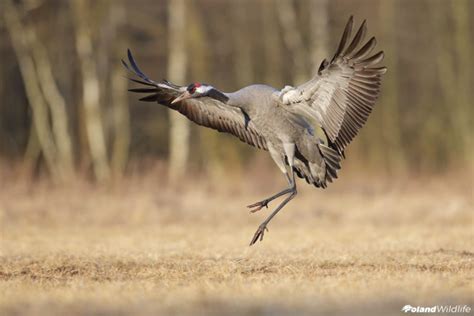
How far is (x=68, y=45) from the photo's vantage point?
69.3 feet

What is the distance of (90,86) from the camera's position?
17.4m

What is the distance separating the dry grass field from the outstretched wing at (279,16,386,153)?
1.27 meters

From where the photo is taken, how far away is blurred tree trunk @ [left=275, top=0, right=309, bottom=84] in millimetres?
18250

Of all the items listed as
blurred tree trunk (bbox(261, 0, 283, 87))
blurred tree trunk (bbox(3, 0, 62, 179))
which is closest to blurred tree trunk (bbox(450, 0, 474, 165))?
blurred tree trunk (bbox(261, 0, 283, 87))

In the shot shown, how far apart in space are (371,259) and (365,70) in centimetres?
175

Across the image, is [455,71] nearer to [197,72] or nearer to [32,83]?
[197,72]

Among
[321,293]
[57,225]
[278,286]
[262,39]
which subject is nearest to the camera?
[321,293]

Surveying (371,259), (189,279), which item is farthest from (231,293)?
(371,259)

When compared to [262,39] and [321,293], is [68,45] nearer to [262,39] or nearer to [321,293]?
[262,39]

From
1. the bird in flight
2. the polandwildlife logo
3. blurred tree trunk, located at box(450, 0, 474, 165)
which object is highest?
blurred tree trunk, located at box(450, 0, 474, 165)

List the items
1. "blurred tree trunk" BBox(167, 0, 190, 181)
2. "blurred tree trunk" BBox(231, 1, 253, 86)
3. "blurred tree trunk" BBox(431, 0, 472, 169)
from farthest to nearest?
"blurred tree trunk" BBox(231, 1, 253, 86), "blurred tree trunk" BBox(431, 0, 472, 169), "blurred tree trunk" BBox(167, 0, 190, 181)

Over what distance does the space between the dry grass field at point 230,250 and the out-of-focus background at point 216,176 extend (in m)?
0.04

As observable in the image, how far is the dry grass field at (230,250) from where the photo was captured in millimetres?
5695

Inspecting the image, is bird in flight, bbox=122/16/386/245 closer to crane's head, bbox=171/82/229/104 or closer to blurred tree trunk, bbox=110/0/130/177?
crane's head, bbox=171/82/229/104
